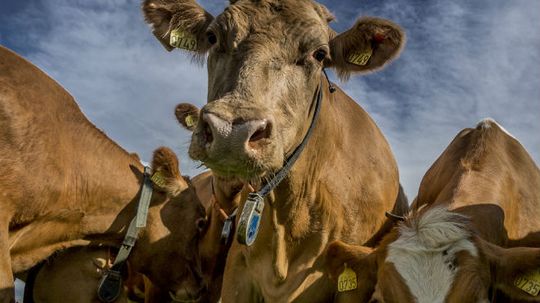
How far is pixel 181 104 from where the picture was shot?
27.7 ft

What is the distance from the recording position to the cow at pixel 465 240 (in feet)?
12.6

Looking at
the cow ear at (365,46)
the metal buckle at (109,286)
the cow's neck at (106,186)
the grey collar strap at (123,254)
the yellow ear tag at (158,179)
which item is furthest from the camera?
the yellow ear tag at (158,179)

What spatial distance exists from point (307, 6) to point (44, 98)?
2804 millimetres

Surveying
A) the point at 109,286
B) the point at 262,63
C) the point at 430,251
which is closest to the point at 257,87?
the point at 262,63

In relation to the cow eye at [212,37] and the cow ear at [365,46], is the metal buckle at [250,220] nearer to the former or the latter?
the cow eye at [212,37]

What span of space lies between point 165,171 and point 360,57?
2986 mm

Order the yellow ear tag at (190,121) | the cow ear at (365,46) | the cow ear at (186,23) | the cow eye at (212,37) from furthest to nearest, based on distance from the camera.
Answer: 1. the yellow ear tag at (190,121)
2. the cow ear at (186,23)
3. the cow ear at (365,46)
4. the cow eye at (212,37)

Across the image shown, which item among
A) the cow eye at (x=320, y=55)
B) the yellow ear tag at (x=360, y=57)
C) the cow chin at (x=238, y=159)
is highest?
the cow eye at (x=320, y=55)

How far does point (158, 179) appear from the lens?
263 inches

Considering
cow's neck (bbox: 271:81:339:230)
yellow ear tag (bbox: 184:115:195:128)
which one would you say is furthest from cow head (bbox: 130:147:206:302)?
cow's neck (bbox: 271:81:339:230)

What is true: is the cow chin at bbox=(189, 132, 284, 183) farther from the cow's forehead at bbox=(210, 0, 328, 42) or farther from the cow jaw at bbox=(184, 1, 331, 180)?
the cow's forehead at bbox=(210, 0, 328, 42)

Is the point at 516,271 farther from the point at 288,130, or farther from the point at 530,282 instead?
the point at 288,130

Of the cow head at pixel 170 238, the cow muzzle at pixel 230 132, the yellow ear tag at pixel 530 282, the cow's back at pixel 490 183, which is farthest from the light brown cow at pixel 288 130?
the cow head at pixel 170 238

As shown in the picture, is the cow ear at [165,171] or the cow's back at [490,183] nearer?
the cow's back at [490,183]
